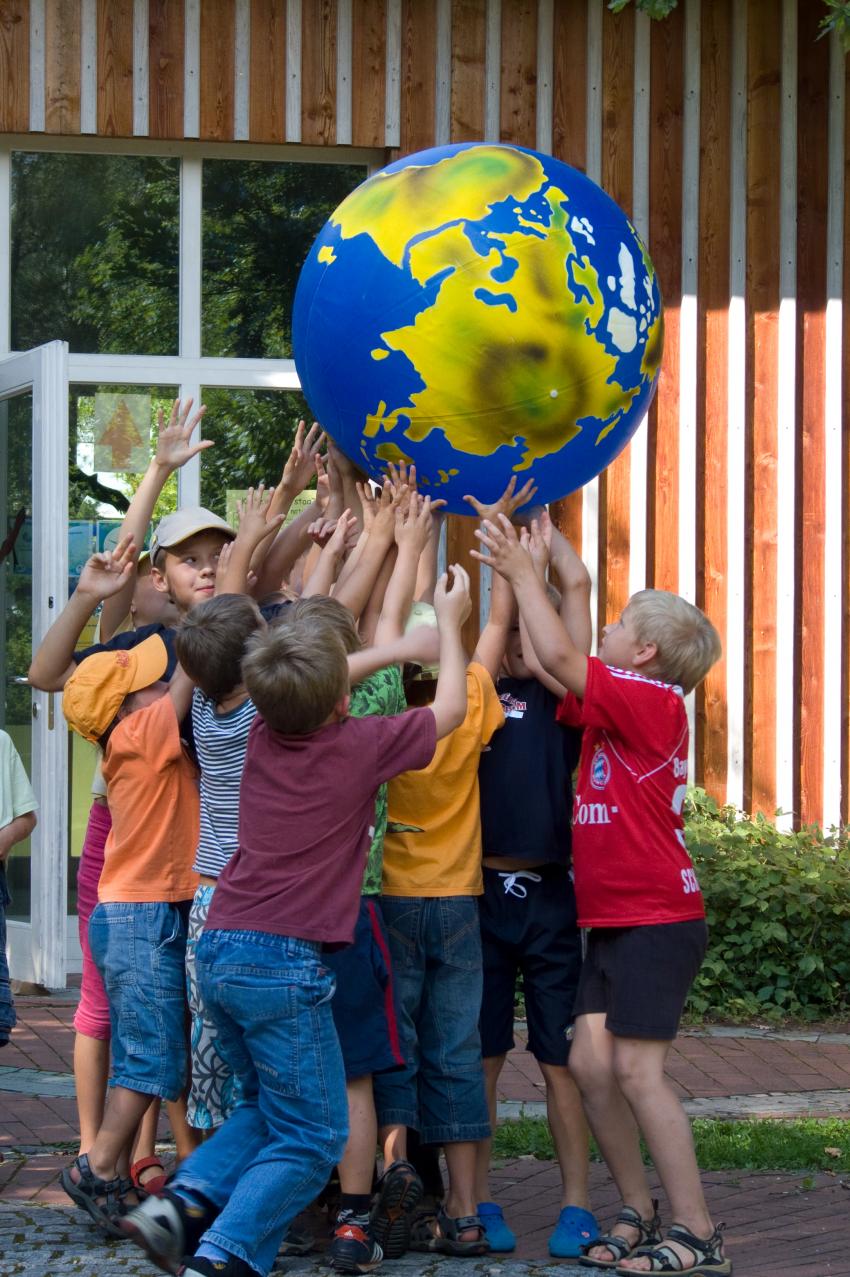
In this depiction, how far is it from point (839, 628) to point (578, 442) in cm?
442

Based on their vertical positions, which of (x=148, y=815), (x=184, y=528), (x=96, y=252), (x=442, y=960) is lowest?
(x=442, y=960)

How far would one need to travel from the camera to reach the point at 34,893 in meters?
7.18

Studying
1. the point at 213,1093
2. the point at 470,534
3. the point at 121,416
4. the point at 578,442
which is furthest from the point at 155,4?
the point at 213,1093

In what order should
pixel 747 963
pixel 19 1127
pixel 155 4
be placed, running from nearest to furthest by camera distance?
pixel 19 1127 → pixel 747 963 → pixel 155 4

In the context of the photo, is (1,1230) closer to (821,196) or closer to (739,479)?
(739,479)

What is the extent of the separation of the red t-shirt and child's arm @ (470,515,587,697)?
5cm

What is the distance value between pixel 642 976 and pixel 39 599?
393 cm

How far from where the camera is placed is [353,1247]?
12.7ft

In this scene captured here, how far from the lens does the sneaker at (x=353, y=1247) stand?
3.85 meters

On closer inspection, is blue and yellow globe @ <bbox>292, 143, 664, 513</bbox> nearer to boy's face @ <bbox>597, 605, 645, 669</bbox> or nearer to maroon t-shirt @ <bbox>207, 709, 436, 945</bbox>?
boy's face @ <bbox>597, 605, 645, 669</bbox>

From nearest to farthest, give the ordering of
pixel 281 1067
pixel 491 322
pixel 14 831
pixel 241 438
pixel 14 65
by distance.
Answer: pixel 281 1067
pixel 491 322
pixel 14 831
pixel 14 65
pixel 241 438

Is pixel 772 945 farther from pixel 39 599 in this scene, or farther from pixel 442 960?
pixel 39 599

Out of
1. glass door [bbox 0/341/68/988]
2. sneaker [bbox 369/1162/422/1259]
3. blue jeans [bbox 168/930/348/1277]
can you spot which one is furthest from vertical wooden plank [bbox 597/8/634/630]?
blue jeans [bbox 168/930/348/1277]

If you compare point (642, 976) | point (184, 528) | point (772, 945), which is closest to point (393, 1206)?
point (642, 976)
